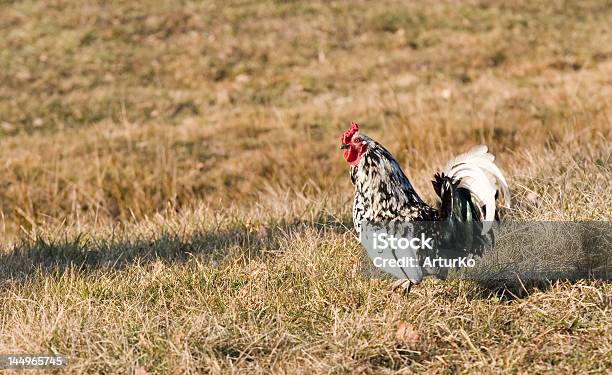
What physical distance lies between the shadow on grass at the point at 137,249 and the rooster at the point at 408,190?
670mm

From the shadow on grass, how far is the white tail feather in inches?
35.6

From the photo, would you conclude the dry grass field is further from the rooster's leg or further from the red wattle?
the red wattle

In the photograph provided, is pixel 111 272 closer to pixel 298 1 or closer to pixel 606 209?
pixel 606 209

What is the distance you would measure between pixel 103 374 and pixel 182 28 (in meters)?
9.71

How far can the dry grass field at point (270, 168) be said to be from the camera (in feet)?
10.4

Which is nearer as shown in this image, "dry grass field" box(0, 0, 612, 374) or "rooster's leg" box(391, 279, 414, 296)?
"dry grass field" box(0, 0, 612, 374)

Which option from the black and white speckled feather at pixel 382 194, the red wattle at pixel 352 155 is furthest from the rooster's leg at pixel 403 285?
the red wattle at pixel 352 155

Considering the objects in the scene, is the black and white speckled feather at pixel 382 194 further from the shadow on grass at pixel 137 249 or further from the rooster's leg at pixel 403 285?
the shadow on grass at pixel 137 249

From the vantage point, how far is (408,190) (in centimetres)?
357

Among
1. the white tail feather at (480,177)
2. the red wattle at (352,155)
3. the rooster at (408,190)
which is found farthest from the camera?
the red wattle at (352,155)

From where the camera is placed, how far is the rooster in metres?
3.43

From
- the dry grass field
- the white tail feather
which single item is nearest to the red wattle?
the white tail feather

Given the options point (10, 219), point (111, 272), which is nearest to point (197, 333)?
point (111, 272)

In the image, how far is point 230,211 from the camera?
5.19 m
